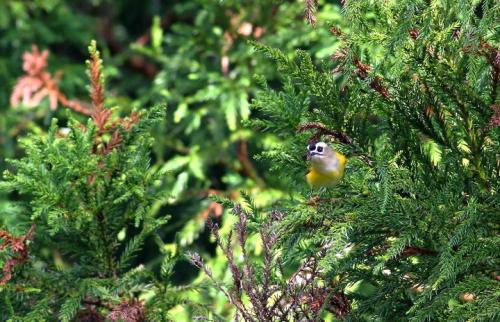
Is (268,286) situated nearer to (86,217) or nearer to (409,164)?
(409,164)

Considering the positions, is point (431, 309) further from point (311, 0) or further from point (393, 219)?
point (311, 0)

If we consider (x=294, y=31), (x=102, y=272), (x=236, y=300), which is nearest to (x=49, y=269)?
(x=102, y=272)

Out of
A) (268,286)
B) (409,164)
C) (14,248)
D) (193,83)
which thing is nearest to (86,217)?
(14,248)

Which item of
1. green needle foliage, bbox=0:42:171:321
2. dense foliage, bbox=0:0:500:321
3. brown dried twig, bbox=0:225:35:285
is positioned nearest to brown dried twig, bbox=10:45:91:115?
dense foliage, bbox=0:0:500:321

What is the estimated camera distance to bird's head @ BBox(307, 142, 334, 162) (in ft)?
7.23

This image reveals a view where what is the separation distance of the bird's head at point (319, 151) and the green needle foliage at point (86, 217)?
0.63 metres

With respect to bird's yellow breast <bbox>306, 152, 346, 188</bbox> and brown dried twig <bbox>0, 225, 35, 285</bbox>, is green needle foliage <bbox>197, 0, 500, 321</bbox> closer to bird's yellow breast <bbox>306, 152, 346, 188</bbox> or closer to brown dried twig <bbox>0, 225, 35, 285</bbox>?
bird's yellow breast <bbox>306, 152, 346, 188</bbox>

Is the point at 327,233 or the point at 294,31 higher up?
the point at 294,31

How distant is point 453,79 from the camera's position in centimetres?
209

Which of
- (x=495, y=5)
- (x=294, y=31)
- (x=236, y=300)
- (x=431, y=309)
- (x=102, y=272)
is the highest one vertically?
(x=294, y=31)

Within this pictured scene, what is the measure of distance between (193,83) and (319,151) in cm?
264

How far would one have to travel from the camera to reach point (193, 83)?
476 cm

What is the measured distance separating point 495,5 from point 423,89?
0.99 ft

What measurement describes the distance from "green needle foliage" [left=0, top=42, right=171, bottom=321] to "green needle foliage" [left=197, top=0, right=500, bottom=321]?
0.57 metres
